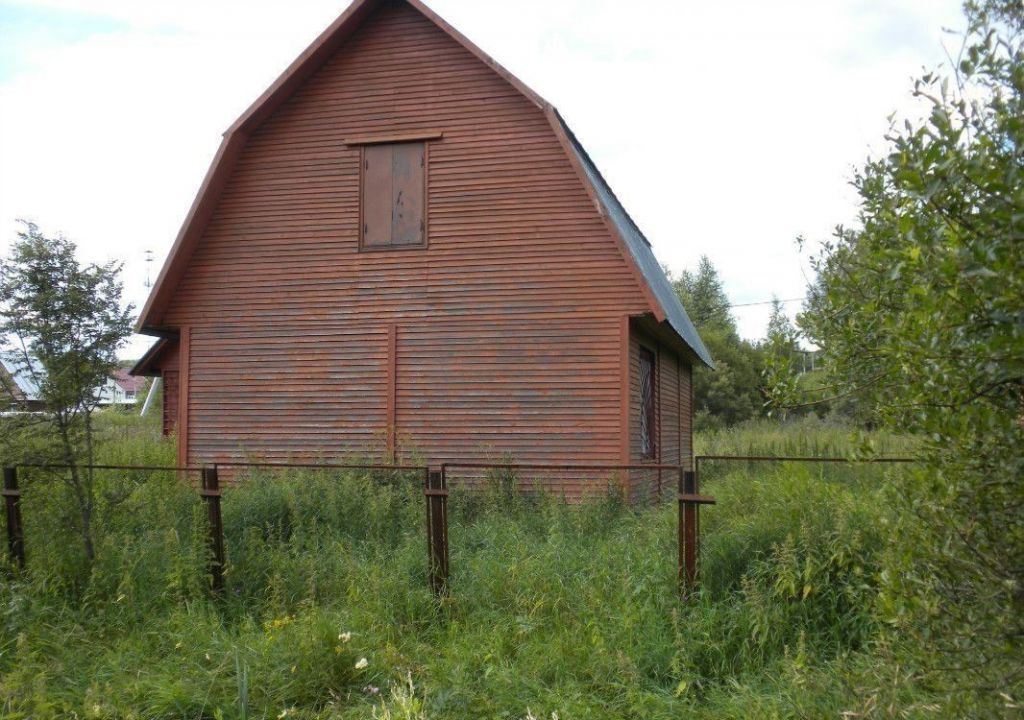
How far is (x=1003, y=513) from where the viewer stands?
289 centimetres

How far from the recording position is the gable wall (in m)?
11.5

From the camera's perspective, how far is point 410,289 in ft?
39.4

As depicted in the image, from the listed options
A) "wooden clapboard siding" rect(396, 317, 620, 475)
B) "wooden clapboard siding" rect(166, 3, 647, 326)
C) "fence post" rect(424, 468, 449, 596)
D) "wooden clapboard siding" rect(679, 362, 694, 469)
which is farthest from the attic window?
"wooden clapboard siding" rect(679, 362, 694, 469)

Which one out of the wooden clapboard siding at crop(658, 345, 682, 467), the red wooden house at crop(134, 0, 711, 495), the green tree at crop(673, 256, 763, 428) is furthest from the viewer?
the green tree at crop(673, 256, 763, 428)

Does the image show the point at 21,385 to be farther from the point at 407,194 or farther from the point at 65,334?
the point at 407,194

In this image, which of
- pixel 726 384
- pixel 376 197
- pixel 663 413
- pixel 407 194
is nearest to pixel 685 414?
pixel 663 413

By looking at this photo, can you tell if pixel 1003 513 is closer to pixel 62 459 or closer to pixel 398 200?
pixel 62 459

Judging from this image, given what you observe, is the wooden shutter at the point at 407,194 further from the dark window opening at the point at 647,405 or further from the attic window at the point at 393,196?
the dark window opening at the point at 647,405

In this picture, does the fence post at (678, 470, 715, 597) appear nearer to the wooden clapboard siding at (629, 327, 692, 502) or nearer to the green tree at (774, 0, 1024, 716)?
the green tree at (774, 0, 1024, 716)

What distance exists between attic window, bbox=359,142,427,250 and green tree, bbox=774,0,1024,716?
9.01 meters

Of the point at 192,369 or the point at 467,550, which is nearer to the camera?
the point at 467,550

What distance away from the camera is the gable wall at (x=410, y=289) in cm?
1148

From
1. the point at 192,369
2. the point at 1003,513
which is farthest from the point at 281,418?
the point at 1003,513

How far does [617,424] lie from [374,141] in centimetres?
494
